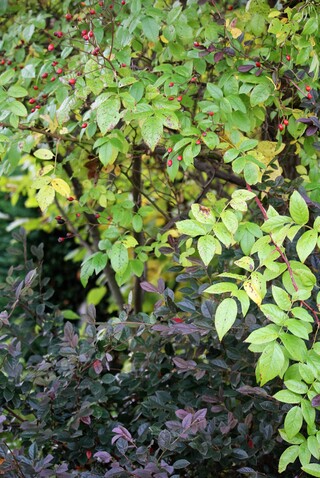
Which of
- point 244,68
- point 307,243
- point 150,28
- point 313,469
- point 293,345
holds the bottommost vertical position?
point 313,469

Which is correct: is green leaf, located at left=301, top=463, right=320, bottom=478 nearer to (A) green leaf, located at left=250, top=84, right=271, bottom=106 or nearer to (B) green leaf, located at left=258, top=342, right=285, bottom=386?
(B) green leaf, located at left=258, top=342, right=285, bottom=386

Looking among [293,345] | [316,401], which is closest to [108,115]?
[293,345]

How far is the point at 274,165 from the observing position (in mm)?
2154

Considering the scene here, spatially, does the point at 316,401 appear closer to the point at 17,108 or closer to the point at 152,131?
the point at 152,131

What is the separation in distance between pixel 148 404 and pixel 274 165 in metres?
0.85

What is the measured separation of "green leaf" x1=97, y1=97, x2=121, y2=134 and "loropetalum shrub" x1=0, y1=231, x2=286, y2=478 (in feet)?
1.85

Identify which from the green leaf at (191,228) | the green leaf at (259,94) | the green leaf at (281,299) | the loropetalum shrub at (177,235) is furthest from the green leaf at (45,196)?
the green leaf at (281,299)

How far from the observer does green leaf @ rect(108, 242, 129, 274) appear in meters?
2.02

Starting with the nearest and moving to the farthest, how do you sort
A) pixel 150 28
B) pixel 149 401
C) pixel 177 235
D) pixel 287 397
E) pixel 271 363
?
1. pixel 271 363
2. pixel 287 397
3. pixel 150 28
4. pixel 149 401
5. pixel 177 235

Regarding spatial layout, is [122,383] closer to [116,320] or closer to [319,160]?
[116,320]

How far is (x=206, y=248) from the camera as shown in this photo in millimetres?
1502

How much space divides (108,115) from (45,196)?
1.19 ft

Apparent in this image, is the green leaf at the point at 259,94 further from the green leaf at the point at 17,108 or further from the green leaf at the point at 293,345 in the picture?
the green leaf at the point at 293,345

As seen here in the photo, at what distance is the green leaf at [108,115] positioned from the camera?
1653 millimetres
